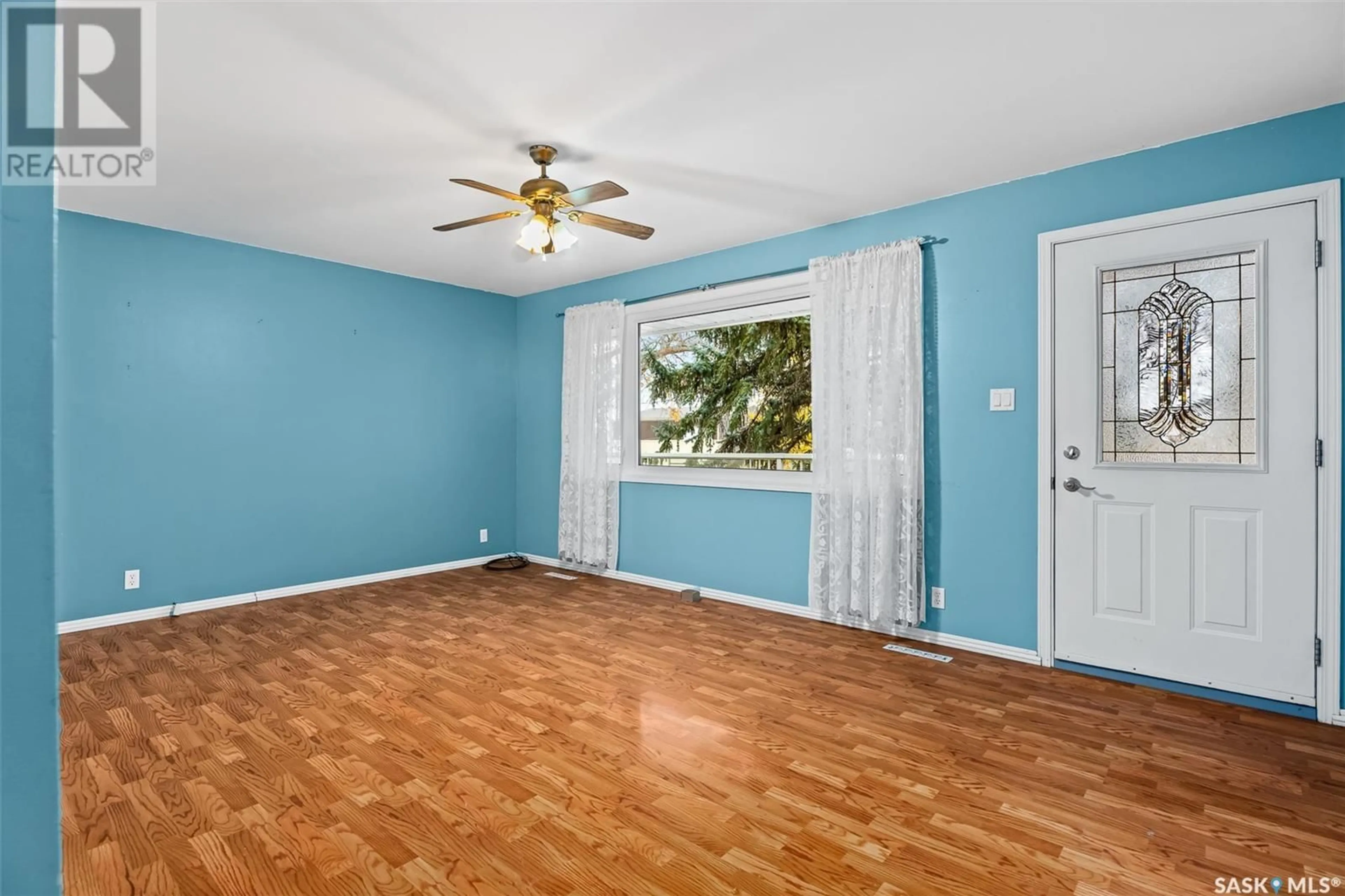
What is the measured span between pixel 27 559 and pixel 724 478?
4.19m

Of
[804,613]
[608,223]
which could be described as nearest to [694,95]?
[608,223]

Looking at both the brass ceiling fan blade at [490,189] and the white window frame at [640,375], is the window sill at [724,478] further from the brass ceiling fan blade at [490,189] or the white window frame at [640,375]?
the brass ceiling fan blade at [490,189]

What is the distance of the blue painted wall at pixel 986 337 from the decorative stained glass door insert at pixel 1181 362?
32cm

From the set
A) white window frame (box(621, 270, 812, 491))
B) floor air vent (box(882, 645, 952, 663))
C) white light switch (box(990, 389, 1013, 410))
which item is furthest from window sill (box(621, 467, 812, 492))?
white light switch (box(990, 389, 1013, 410))

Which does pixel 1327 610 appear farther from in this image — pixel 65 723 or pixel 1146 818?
pixel 65 723

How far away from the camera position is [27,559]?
0.77m

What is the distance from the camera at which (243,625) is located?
4078mm

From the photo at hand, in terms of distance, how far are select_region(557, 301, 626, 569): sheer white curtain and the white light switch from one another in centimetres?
286

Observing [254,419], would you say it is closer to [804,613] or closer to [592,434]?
[592,434]

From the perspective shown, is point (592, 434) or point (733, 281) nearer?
point (733, 281)

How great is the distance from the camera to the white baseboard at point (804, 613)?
3504mm
